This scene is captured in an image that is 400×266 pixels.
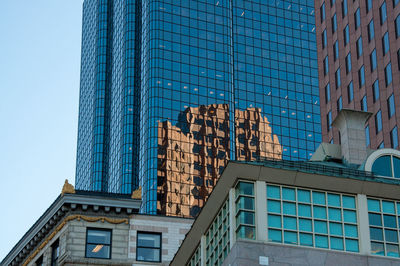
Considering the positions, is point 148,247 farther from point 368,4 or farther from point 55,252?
point 368,4

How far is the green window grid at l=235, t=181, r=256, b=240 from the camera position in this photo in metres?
47.9

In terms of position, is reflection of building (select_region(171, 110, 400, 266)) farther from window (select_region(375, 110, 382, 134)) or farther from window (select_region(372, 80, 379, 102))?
window (select_region(372, 80, 379, 102))

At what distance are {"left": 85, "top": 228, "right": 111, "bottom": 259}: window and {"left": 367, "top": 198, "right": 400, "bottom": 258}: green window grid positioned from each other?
90.5 feet

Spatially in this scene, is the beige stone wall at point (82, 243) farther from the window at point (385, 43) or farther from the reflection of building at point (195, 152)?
the reflection of building at point (195, 152)

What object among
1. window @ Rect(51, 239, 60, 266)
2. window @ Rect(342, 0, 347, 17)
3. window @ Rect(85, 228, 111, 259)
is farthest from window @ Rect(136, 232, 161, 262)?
window @ Rect(342, 0, 347, 17)

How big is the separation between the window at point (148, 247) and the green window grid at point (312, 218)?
24909 mm

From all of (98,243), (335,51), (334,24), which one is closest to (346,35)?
(335,51)

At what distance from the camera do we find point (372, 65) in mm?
106312

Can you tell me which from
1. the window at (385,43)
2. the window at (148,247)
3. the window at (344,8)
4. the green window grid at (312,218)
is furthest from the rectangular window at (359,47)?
the green window grid at (312,218)

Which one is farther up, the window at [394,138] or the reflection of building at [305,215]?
the window at [394,138]

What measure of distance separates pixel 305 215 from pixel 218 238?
239 inches

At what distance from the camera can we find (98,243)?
235ft

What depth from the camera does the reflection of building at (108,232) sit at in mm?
71062

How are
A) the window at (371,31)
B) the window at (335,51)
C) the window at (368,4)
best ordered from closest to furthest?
the window at (371,31)
the window at (368,4)
the window at (335,51)
